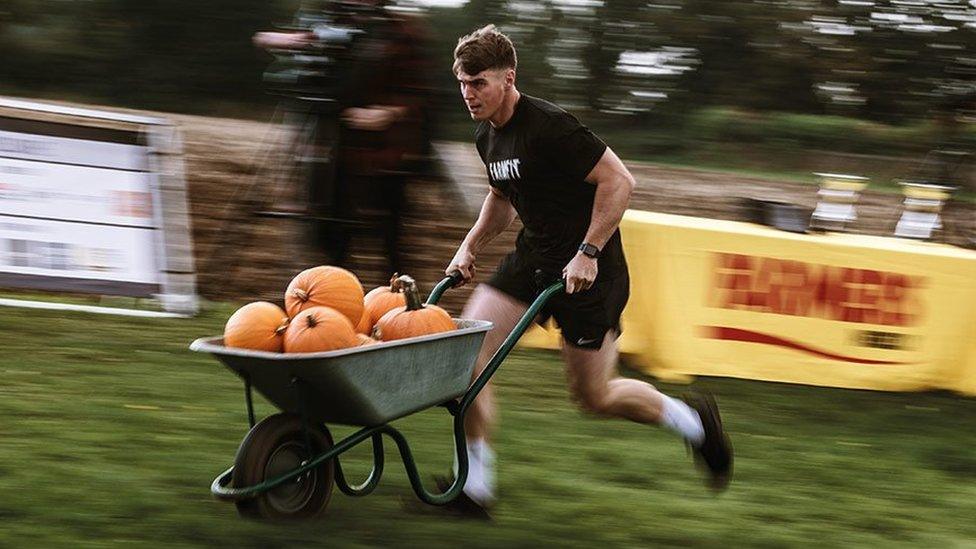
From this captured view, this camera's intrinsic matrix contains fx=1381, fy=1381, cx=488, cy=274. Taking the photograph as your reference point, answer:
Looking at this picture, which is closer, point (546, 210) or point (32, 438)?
point (546, 210)

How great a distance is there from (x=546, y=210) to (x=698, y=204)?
6.98 meters

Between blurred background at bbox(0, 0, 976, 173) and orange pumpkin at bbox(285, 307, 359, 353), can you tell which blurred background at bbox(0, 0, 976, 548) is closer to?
blurred background at bbox(0, 0, 976, 173)

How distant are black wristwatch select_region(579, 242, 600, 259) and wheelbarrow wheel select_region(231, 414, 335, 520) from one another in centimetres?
99

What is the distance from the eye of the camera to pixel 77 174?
7438 mm

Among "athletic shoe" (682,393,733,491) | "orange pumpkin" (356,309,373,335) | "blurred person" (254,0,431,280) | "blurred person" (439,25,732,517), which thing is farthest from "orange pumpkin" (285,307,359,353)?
"blurred person" (254,0,431,280)

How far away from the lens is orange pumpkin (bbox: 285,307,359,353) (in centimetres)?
375

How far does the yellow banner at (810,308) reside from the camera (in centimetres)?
700

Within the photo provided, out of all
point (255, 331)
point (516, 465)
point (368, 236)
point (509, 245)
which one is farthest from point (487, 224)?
point (509, 245)

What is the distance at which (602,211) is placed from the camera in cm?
436

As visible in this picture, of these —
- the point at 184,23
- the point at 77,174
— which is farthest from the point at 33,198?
the point at 184,23

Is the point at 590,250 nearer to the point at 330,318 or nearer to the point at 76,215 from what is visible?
the point at 330,318

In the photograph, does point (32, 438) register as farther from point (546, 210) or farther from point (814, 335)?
point (814, 335)

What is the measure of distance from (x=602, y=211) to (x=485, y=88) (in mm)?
538

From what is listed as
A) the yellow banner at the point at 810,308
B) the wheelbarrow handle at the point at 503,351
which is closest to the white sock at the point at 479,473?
the wheelbarrow handle at the point at 503,351
